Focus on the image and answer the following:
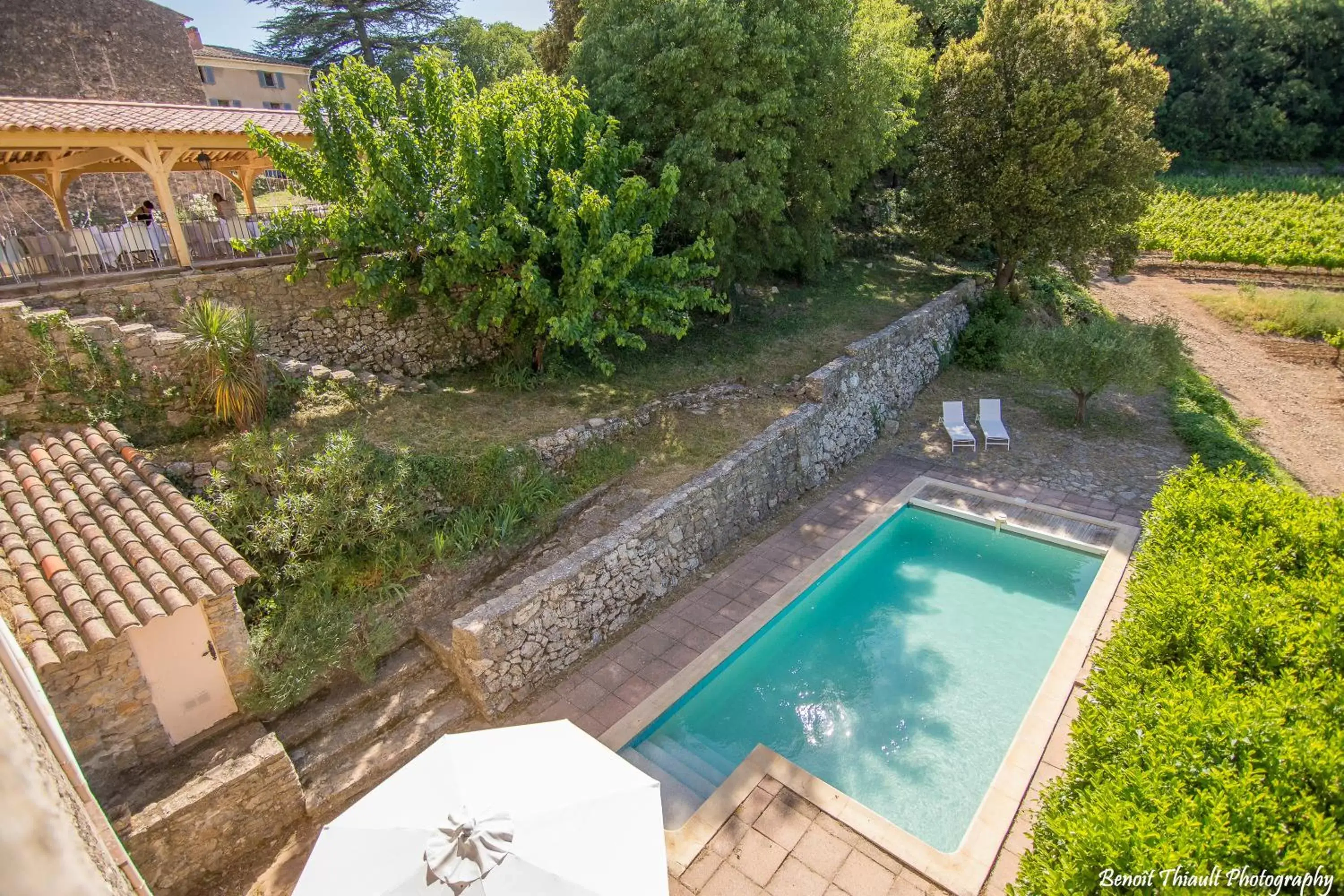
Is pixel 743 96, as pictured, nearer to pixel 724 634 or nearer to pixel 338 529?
pixel 724 634

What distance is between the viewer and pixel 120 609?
6.32m

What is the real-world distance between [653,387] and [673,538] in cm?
510

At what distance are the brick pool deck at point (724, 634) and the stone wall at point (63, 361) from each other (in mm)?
7713

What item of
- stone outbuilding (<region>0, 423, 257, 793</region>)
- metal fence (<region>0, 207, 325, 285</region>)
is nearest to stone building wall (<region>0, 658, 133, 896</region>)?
stone outbuilding (<region>0, 423, 257, 793</region>)

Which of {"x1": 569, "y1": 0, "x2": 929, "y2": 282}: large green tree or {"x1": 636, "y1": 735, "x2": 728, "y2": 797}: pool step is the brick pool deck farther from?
{"x1": 569, "y1": 0, "x2": 929, "y2": 282}: large green tree

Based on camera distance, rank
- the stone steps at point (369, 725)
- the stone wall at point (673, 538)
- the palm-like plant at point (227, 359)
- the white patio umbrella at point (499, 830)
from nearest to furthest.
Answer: the white patio umbrella at point (499, 830) < the stone steps at point (369, 725) < the stone wall at point (673, 538) < the palm-like plant at point (227, 359)

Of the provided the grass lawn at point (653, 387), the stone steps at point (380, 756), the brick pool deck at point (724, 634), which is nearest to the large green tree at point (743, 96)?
the grass lawn at point (653, 387)

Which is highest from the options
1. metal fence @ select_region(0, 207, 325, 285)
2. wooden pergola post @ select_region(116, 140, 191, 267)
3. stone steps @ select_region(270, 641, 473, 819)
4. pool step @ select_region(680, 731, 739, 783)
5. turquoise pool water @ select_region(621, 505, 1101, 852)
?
wooden pergola post @ select_region(116, 140, 191, 267)

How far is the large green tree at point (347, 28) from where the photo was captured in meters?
34.6

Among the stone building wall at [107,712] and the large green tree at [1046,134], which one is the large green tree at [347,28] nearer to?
the large green tree at [1046,134]

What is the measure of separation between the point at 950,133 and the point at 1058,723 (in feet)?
62.1

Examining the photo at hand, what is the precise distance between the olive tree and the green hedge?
863 cm

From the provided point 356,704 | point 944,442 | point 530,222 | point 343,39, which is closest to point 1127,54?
point 944,442

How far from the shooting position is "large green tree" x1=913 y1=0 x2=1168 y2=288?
725 inches
